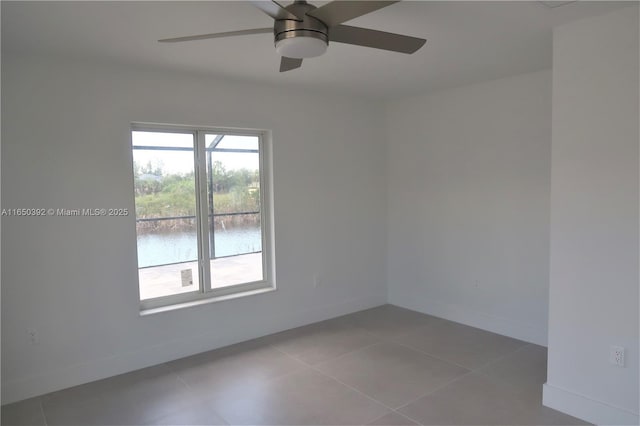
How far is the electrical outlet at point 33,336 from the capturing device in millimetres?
3121

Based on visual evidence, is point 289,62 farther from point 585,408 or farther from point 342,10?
point 585,408

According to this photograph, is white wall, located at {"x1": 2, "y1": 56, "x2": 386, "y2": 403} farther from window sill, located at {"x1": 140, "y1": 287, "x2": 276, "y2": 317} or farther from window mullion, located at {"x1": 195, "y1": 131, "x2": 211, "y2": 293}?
window mullion, located at {"x1": 195, "y1": 131, "x2": 211, "y2": 293}

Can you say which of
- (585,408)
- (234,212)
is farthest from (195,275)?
(585,408)

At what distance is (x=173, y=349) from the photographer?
373 cm

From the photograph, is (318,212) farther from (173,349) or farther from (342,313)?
(173,349)

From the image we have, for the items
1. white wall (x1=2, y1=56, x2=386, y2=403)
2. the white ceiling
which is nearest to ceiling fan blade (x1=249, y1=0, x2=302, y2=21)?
the white ceiling

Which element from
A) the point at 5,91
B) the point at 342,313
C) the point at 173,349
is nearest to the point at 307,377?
the point at 173,349

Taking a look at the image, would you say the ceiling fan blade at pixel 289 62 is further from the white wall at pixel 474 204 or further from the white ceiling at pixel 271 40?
the white wall at pixel 474 204

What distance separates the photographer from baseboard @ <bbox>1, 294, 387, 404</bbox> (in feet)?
10.2

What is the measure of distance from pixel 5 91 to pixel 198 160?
1.48 m

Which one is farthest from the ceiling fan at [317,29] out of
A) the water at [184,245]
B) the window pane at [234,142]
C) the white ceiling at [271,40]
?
the water at [184,245]

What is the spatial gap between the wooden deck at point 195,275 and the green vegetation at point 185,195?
36 cm

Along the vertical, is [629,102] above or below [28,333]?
above

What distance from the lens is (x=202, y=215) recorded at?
401cm
